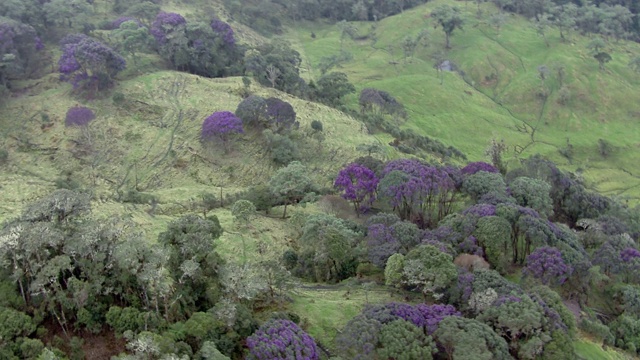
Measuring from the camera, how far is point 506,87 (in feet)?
404

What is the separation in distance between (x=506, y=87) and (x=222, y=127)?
251 ft

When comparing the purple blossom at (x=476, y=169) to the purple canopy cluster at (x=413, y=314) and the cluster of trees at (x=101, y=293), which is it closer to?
the purple canopy cluster at (x=413, y=314)

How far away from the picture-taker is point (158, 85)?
78.2 meters

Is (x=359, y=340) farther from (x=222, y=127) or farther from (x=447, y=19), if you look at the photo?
(x=447, y=19)

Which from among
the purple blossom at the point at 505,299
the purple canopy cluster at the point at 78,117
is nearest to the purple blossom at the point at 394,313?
the purple blossom at the point at 505,299

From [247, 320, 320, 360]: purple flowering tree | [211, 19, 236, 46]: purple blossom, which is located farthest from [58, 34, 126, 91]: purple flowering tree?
[247, 320, 320, 360]: purple flowering tree

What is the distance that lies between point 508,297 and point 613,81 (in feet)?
330

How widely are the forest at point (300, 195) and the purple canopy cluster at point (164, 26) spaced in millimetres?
563

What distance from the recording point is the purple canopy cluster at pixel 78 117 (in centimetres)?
6962

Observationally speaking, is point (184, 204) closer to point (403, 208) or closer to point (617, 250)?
point (403, 208)

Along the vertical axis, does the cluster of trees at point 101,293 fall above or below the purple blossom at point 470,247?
above

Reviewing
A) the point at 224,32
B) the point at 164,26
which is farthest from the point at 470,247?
the point at 164,26

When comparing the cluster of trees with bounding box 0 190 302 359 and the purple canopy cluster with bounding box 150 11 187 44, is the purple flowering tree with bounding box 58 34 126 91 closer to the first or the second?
the purple canopy cluster with bounding box 150 11 187 44

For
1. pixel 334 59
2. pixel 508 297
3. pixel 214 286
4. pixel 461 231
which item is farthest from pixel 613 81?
pixel 214 286
